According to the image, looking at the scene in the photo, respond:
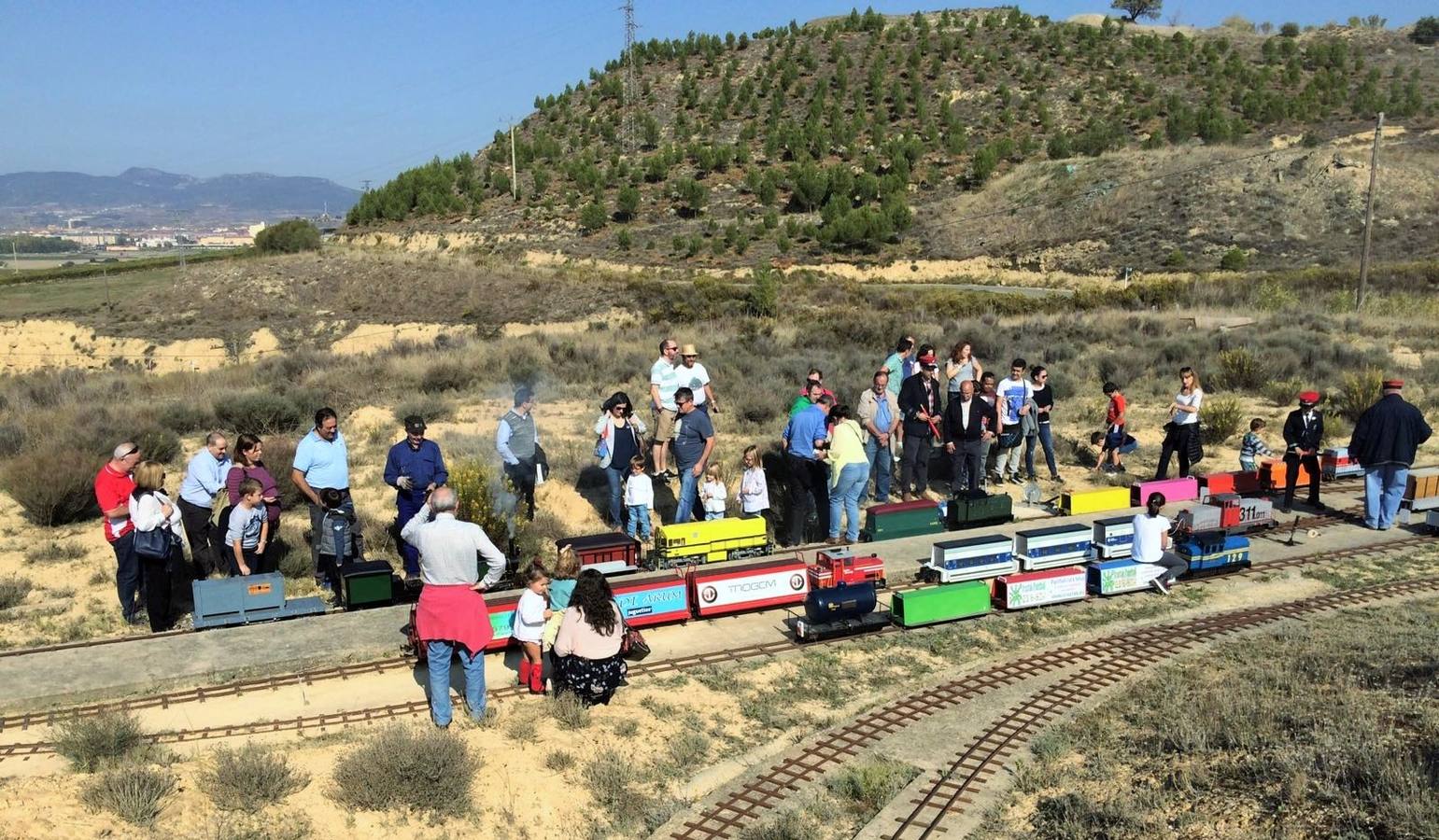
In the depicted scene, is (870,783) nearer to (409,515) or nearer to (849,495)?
(849,495)

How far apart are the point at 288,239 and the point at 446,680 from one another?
62004mm

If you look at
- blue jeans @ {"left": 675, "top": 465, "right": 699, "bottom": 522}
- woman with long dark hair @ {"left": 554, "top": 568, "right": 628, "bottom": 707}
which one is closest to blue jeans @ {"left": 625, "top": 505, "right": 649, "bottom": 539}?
blue jeans @ {"left": 675, "top": 465, "right": 699, "bottom": 522}

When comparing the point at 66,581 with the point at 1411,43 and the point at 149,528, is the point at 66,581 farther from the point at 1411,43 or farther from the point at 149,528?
the point at 1411,43

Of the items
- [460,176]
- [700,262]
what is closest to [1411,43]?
[700,262]

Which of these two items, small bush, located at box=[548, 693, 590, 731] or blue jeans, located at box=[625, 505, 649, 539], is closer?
small bush, located at box=[548, 693, 590, 731]

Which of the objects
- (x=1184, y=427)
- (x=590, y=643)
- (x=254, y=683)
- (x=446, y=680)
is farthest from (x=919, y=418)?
(x=254, y=683)

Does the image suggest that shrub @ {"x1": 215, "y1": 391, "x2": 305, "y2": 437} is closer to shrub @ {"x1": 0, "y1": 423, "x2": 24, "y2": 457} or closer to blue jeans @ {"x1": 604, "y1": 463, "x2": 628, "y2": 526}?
shrub @ {"x1": 0, "y1": 423, "x2": 24, "y2": 457}

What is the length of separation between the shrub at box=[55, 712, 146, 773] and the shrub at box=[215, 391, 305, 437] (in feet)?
33.6

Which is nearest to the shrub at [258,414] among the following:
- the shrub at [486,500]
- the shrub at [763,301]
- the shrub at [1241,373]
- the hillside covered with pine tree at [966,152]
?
the shrub at [486,500]

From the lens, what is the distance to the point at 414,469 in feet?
33.2

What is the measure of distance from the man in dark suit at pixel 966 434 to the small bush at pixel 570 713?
22.3 ft

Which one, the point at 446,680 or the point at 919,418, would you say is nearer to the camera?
the point at 446,680

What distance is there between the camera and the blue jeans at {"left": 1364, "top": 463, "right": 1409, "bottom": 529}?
1260 cm

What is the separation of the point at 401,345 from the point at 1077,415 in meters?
16.8
